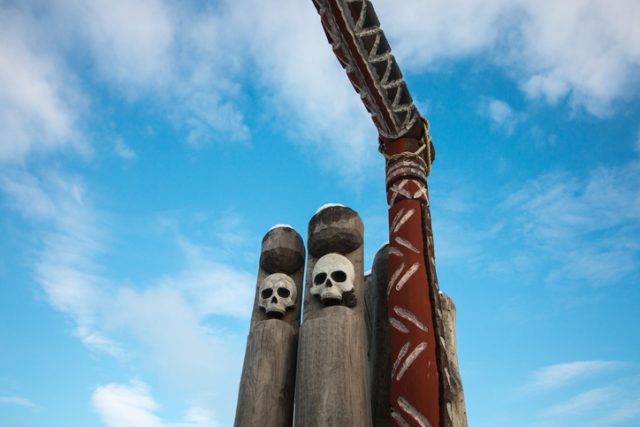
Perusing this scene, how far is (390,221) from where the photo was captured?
4094mm

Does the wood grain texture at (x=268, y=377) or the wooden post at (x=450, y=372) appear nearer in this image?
the wooden post at (x=450, y=372)

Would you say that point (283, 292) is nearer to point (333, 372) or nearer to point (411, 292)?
point (333, 372)

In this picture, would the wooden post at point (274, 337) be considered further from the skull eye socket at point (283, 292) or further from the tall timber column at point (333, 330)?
the tall timber column at point (333, 330)

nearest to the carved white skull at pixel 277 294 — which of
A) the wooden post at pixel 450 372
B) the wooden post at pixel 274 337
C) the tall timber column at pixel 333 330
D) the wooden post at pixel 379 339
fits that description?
the wooden post at pixel 274 337

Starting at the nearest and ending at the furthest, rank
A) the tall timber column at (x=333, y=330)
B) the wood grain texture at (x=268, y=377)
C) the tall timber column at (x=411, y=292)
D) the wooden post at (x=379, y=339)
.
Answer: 1. the tall timber column at (x=411, y=292)
2. the tall timber column at (x=333, y=330)
3. the wood grain texture at (x=268, y=377)
4. the wooden post at (x=379, y=339)

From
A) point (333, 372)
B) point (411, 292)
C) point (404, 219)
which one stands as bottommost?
point (333, 372)

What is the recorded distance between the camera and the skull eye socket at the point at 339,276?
388 centimetres

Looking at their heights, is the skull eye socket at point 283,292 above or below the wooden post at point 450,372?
above

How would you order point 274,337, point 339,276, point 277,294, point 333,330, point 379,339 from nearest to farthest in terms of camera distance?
point 333,330, point 274,337, point 339,276, point 277,294, point 379,339

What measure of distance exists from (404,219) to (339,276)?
0.68 meters

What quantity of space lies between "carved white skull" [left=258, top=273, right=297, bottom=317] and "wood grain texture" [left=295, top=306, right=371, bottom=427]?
0.41 meters

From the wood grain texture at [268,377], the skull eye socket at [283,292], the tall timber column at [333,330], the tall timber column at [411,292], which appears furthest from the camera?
the skull eye socket at [283,292]

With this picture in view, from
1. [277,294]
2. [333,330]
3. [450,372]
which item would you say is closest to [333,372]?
[333,330]

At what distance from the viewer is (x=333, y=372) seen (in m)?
3.32
